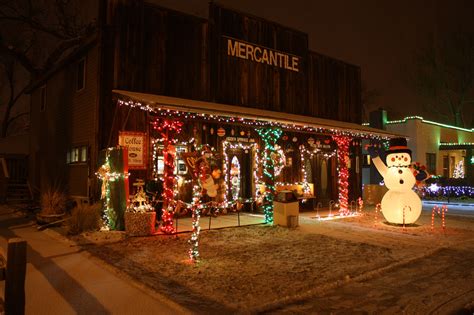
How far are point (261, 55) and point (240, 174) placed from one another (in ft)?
15.3

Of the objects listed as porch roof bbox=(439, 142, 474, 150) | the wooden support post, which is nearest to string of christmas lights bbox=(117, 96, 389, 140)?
the wooden support post

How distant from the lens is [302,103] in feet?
56.4

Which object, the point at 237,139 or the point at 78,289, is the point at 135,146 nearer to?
the point at 237,139

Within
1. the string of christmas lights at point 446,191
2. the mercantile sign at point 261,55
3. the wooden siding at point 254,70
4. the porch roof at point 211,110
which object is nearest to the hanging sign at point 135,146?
the porch roof at point 211,110

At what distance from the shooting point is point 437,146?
1059 inches

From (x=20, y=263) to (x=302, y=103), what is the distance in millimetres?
14663

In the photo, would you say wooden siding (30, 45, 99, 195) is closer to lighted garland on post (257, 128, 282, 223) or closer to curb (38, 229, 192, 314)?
curb (38, 229, 192, 314)

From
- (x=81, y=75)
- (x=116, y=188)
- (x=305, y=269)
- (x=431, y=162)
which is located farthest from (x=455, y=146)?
(x=116, y=188)

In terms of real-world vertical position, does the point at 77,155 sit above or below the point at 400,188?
above

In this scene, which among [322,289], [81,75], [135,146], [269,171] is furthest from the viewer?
[81,75]

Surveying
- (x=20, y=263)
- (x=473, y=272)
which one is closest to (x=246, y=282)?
(x=20, y=263)

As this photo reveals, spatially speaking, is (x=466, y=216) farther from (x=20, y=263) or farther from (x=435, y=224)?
(x=20, y=263)

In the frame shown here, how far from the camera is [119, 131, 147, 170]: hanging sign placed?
449 inches

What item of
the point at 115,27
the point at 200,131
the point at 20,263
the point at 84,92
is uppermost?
the point at 115,27
